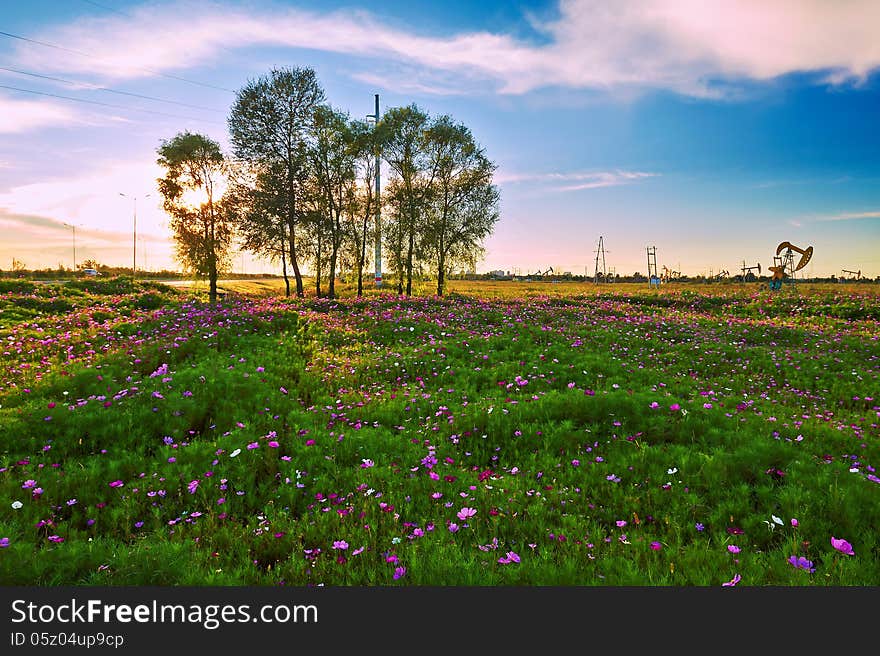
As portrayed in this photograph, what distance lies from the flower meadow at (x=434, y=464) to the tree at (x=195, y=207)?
992 inches

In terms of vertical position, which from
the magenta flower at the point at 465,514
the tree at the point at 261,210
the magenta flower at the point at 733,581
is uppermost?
the tree at the point at 261,210

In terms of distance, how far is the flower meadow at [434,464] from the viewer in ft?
13.7

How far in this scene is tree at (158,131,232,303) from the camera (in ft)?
121

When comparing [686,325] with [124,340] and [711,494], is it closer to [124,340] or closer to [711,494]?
[711,494]

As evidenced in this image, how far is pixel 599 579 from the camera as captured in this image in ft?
12.8

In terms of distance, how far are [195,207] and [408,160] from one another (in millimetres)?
19059

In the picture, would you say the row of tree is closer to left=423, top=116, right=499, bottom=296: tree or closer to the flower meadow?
left=423, top=116, right=499, bottom=296: tree

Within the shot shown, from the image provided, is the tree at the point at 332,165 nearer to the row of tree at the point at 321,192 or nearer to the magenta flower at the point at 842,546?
the row of tree at the point at 321,192

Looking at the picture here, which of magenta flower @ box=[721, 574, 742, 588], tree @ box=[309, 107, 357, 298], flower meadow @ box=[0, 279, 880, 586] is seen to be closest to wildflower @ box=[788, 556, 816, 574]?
flower meadow @ box=[0, 279, 880, 586]

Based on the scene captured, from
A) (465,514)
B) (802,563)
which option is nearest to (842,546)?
(802,563)

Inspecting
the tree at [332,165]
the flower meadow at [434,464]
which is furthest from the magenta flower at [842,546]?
the tree at [332,165]

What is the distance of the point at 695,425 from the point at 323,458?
21.1ft

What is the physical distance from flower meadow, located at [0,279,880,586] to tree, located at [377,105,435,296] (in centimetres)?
2647

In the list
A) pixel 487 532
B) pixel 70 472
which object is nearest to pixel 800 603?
pixel 487 532
